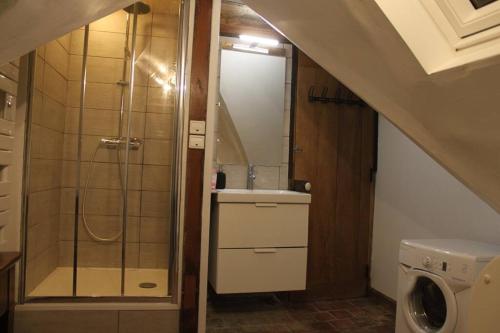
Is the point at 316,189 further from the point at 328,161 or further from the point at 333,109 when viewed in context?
the point at 333,109

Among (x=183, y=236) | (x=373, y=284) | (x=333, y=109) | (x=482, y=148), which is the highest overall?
(x=333, y=109)

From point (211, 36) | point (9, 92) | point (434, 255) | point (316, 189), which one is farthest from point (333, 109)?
point (9, 92)

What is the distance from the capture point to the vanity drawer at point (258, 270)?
6.72 ft

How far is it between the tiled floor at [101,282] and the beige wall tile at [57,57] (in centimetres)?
138

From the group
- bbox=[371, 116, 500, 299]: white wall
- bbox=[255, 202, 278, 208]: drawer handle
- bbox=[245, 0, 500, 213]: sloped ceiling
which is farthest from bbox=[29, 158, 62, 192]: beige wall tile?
bbox=[371, 116, 500, 299]: white wall

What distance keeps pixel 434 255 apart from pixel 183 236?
4.27 ft

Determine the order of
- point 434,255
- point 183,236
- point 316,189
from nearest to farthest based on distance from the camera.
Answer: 1. point 434,255
2. point 183,236
3. point 316,189

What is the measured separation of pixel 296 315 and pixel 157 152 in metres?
1.56

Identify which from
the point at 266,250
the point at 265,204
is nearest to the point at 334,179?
the point at 265,204

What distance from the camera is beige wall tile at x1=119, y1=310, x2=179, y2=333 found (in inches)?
70.5

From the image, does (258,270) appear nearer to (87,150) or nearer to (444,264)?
(444,264)

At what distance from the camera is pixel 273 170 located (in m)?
2.65

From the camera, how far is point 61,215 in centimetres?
237

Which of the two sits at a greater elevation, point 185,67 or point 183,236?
point 185,67
